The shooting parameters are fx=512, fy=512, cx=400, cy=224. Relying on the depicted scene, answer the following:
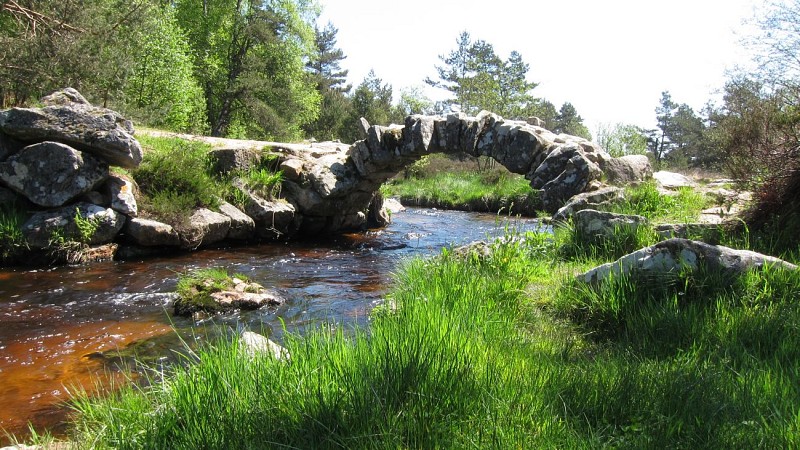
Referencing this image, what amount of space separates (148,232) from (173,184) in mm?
1705

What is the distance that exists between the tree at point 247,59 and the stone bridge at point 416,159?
646 inches

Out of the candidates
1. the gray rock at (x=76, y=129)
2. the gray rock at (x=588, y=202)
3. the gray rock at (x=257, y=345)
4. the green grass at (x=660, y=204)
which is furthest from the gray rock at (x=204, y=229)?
the green grass at (x=660, y=204)

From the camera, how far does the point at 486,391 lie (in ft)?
8.70

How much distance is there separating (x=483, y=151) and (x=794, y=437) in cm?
1154

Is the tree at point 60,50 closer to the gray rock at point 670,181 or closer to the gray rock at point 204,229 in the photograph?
the gray rock at point 204,229

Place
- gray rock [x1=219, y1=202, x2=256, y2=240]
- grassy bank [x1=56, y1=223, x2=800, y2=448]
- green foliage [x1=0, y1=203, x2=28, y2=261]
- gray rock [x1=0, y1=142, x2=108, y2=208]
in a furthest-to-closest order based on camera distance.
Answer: gray rock [x1=219, y1=202, x2=256, y2=240], gray rock [x1=0, y1=142, x2=108, y2=208], green foliage [x1=0, y1=203, x2=28, y2=261], grassy bank [x1=56, y1=223, x2=800, y2=448]

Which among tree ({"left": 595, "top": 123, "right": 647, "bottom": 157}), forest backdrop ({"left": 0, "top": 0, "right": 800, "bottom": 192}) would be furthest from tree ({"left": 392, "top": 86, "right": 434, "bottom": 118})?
tree ({"left": 595, "top": 123, "right": 647, "bottom": 157})

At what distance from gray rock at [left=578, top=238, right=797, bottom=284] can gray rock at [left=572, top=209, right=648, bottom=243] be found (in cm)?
192

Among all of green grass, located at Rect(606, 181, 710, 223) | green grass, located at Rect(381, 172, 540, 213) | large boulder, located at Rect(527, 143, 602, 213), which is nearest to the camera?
green grass, located at Rect(606, 181, 710, 223)

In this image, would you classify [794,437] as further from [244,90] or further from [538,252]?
[244,90]

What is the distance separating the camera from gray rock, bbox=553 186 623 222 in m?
8.27

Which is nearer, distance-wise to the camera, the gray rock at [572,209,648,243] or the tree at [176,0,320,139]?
the gray rock at [572,209,648,243]

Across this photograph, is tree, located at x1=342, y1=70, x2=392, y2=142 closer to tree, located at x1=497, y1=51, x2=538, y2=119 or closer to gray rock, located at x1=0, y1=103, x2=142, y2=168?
tree, located at x1=497, y1=51, x2=538, y2=119

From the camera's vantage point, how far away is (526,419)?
2.46 meters
